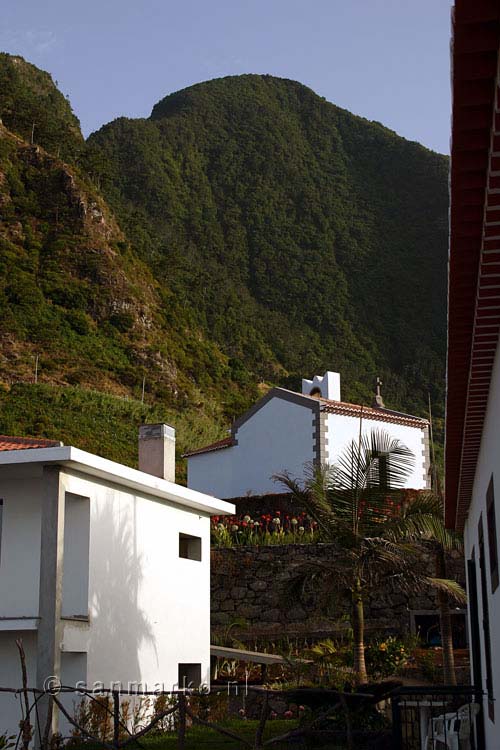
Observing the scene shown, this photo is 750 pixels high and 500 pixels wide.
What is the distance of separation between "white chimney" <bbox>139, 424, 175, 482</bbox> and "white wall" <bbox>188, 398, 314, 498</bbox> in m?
10.3

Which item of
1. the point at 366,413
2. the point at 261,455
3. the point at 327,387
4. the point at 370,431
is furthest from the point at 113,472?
the point at 327,387

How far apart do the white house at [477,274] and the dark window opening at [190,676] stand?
958 cm

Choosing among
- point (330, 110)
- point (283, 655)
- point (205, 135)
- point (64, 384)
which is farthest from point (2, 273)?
point (330, 110)

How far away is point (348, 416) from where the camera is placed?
103ft

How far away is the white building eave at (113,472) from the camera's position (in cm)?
1541

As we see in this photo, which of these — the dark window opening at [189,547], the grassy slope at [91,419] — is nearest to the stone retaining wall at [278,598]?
the dark window opening at [189,547]

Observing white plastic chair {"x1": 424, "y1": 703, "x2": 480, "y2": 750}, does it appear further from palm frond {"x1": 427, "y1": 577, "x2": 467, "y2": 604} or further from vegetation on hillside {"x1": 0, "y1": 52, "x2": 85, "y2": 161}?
vegetation on hillside {"x1": 0, "y1": 52, "x2": 85, "y2": 161}

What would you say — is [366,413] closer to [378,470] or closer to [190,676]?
[190,676]

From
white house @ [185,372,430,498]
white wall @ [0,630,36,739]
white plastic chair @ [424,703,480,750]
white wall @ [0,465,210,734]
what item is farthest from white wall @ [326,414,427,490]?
white plastic chair @ [424,703,480,750]

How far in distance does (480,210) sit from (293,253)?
101 metres

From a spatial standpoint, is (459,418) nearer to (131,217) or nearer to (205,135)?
(131,217)

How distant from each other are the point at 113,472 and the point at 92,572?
1.64 m

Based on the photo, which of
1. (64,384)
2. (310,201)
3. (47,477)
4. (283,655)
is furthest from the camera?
(310,201)

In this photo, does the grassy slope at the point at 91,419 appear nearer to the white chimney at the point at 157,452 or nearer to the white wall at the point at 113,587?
the white chimney at the point at 157,452
